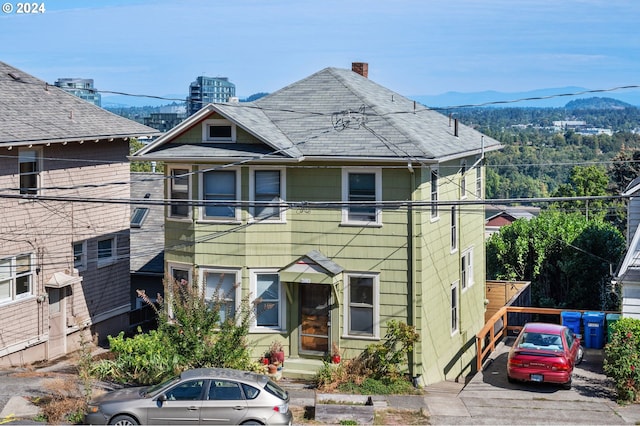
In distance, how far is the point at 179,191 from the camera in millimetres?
25656

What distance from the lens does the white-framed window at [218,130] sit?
81.7ft

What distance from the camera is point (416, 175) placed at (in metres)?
24.2

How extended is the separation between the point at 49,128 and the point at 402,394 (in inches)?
544

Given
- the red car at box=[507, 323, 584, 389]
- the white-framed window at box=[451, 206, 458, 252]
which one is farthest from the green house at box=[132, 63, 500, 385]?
the red car at box=[507, 323, 584, 389]

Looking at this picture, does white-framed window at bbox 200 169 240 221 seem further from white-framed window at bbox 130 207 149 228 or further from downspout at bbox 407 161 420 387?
white-framed window at bbox 130 207 149 228

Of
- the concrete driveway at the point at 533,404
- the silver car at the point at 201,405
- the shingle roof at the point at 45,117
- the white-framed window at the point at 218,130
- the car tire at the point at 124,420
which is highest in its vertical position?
the shingle roof at the point at 45,117

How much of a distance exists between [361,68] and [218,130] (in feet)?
29.8

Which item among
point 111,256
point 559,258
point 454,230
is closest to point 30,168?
point 111,256

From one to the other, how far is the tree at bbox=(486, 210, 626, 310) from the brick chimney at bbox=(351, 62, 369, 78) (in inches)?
509

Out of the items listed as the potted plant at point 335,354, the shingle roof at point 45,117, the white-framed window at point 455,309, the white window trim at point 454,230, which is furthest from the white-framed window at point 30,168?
the white-framed window at point 455,309

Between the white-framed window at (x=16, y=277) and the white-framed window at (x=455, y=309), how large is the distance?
13292 millimetres

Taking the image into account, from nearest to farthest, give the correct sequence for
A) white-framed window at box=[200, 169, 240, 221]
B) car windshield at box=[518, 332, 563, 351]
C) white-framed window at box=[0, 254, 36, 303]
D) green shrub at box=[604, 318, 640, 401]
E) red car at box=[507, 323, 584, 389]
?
green shrub at box=[604, 318, 640, 401], red car at box=[507, 323, 584, 389], car windshield at box=[518, 332, 563, 351], white-framed window at box=[200, 169, 240, 221], white-framed window at box=[0, 254, 36, 303]

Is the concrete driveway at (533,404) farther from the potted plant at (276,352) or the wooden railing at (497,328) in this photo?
the potted plant at (276,352)

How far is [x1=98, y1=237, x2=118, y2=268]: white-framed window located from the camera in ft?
100
